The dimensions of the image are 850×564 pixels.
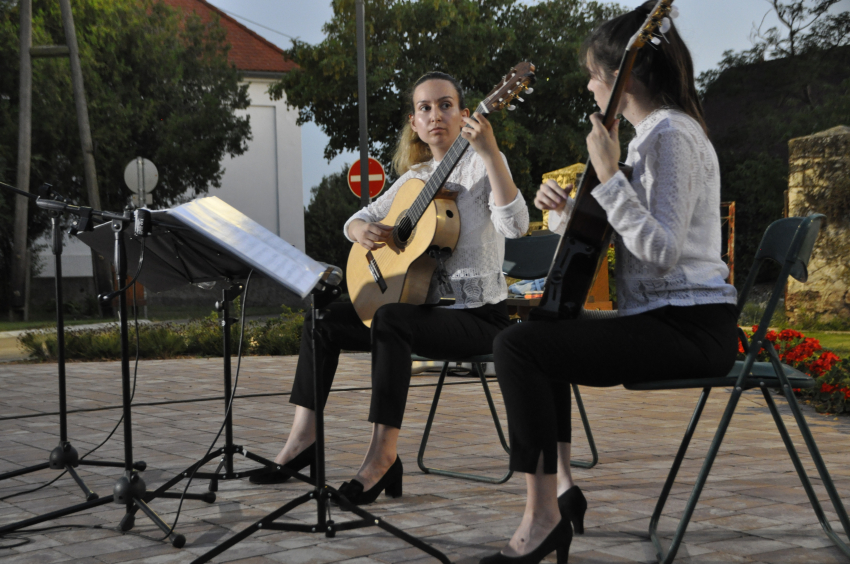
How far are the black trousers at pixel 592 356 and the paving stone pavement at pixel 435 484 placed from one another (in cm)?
42

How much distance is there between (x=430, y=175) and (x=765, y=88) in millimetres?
24604

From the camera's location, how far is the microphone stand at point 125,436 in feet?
8.79

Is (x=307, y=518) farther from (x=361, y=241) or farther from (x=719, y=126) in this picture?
(x=719, y=126)

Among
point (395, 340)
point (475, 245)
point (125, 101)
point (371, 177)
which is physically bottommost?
point (395, 340)

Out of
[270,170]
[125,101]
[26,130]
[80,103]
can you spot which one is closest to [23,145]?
[26,130]

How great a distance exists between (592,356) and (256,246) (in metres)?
Result: 0.96

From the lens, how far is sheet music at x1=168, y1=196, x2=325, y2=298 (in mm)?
2287

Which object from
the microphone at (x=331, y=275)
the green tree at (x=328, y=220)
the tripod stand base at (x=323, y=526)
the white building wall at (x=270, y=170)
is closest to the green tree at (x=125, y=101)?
the white building wall at (x=270, y=170)

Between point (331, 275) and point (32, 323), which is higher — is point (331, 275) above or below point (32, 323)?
above

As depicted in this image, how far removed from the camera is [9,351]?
35.7 feet

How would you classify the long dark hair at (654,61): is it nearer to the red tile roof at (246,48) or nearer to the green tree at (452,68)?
the green tree at (452,68)

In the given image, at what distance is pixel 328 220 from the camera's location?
3422cm

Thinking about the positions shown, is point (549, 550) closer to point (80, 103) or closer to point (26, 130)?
point (80, 103)

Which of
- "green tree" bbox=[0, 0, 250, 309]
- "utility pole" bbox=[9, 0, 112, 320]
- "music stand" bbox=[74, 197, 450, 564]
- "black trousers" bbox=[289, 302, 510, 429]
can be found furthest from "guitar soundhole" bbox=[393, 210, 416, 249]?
"green tree" bbox=[0, 0, 250, 309]
